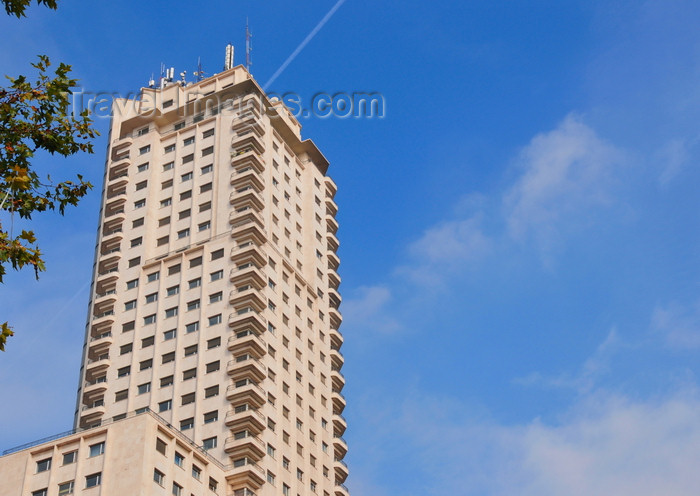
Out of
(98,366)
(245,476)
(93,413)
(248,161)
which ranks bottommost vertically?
(245,476)

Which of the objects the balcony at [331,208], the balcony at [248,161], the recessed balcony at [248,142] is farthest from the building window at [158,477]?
the balcony at [331,208]

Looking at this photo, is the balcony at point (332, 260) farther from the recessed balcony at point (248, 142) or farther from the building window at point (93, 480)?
the building window at point (93, 480)

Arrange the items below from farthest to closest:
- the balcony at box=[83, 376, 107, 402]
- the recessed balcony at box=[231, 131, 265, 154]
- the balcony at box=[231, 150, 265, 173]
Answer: the recessed balcony at box=[231, 131, 265, 154] → the balcony at box=[231, 150, 265, 173] → the balcony at box=[83, 376, 107, 402]

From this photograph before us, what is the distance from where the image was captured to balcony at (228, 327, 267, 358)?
77944 mm

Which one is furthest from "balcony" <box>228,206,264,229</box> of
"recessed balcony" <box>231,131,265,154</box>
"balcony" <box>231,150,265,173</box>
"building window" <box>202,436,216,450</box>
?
"building window" <box>202,436,216,450</box>

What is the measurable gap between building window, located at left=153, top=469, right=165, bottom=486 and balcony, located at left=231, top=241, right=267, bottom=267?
90.6 ft

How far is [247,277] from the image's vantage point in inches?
3270

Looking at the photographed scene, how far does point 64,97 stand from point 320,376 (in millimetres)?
68837

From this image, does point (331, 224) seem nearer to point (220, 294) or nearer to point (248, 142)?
point (248, 142)

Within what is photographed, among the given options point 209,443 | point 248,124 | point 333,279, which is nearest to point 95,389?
point 209,443

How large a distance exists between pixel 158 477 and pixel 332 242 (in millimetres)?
45895

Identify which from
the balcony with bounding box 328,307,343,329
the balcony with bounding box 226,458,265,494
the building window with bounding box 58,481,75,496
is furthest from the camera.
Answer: the balcony with bounding box 328,307,343,329

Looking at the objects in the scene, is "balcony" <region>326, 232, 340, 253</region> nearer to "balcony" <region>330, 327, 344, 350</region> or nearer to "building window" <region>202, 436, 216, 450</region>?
"balcony" <region>330, 327, 344, 350</region>

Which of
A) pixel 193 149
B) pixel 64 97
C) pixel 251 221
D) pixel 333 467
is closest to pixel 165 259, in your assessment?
pixel 251 221
